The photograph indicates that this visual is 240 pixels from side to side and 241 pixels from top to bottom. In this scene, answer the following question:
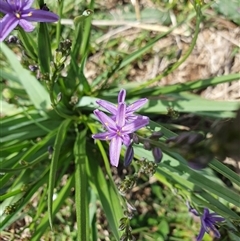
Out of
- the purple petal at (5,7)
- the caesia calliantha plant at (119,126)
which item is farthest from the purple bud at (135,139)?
the purple petal at (5,7)

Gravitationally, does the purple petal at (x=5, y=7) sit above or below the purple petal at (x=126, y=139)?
above

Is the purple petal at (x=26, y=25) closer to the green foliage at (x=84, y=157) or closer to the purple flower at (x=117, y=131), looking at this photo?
the green foliage at (x=84, y=157)

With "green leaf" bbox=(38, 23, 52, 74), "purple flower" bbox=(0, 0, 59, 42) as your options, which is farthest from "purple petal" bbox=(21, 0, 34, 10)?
"green leaf" bbox=(38, 23, 52, 74)

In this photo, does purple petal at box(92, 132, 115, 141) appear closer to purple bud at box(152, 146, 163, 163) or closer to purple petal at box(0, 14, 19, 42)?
purple bud at box(152, 146, 163, 163)

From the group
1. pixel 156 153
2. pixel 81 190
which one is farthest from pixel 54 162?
pixel 156 153

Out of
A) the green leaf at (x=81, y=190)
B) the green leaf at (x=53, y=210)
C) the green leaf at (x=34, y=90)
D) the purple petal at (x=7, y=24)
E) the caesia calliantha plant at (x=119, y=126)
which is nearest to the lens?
the purple petal at (x=7, y=24)

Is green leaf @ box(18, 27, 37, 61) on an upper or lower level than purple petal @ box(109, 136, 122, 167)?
upper
